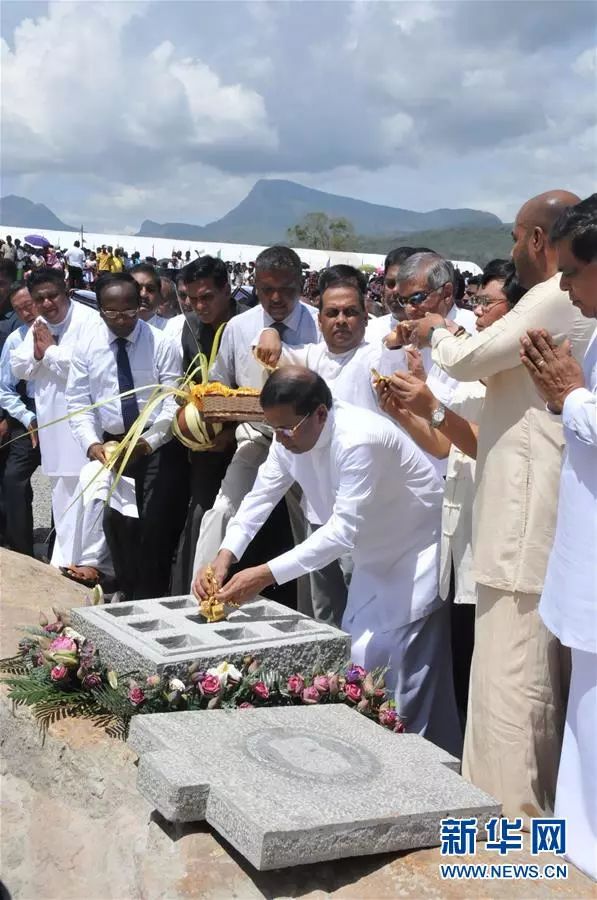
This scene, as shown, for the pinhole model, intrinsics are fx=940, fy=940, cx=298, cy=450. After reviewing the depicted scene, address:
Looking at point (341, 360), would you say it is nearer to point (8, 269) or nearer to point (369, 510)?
point (369, 510)

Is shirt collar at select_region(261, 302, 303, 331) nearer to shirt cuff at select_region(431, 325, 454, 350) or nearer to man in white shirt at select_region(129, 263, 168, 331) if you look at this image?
shirt cuff at select_region(431, 325, 454, 350)

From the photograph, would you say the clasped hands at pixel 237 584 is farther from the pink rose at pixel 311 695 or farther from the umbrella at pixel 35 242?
the umbrella at pixel 35 242

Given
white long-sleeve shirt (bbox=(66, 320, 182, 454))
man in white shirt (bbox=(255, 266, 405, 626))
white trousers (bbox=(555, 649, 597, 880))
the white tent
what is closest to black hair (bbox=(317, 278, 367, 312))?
man in white shirt (bbox=(255, 266, 405, 626))

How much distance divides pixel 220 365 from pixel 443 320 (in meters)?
1.93

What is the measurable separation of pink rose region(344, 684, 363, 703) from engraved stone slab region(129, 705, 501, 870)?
0.62 ft

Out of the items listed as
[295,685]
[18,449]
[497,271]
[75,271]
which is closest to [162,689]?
[295,685]

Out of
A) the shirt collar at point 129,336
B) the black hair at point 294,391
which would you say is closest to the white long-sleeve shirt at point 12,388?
the shirt collar at point 129,336

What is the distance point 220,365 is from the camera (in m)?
4.91

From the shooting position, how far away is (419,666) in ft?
12.0

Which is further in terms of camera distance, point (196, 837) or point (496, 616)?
point (496, 616)

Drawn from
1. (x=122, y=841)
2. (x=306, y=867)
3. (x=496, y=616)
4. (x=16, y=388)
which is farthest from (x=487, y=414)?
(x=16, y=388)

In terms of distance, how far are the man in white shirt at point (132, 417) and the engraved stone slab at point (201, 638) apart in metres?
1.68

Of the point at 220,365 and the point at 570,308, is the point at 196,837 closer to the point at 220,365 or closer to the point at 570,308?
the point at 570,308

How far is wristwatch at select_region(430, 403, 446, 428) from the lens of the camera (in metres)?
3.33
